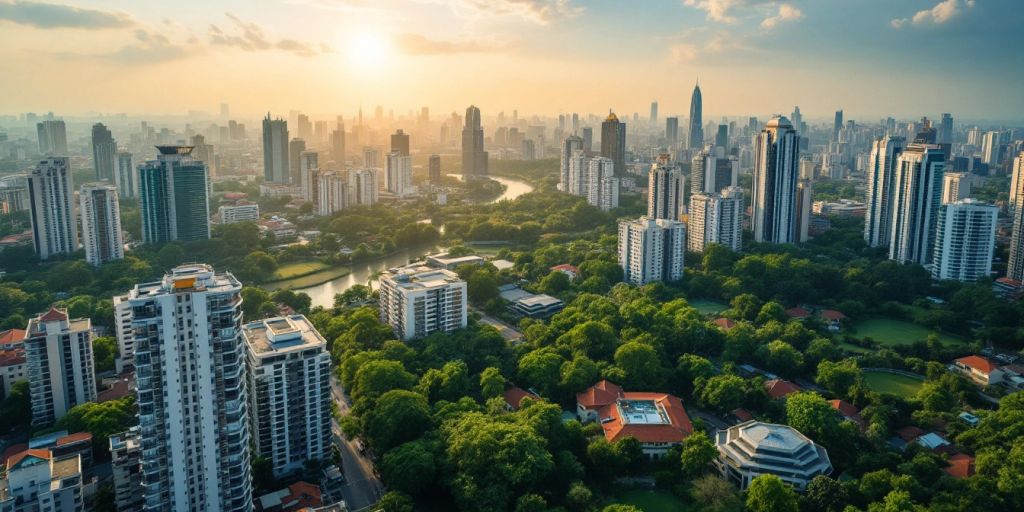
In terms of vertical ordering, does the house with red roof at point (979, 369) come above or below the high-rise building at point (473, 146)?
below

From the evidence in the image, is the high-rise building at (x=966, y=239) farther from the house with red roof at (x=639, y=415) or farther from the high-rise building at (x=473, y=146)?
the high-rise building at (x=473, y=146)

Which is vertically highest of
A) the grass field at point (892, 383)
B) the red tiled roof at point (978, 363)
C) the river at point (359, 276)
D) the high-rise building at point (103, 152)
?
the high-rise building at point (103, 152)

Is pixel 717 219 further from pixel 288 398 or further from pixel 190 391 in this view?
pixel 190 391

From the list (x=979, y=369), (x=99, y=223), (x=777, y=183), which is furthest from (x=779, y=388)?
(x=99, y=223)

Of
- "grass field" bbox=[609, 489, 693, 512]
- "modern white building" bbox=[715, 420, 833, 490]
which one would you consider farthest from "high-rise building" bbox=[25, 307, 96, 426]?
"modern white building" bbox=[715, 420, 833, 490]

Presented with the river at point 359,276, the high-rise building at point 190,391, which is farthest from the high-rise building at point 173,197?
the high-rise building at point 190,391

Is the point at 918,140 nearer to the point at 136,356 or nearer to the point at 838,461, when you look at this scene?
the point at 838,461
